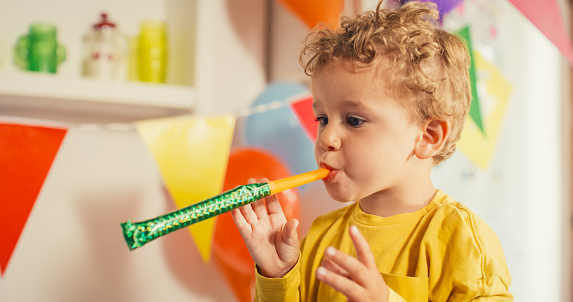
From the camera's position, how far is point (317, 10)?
1.22 meters

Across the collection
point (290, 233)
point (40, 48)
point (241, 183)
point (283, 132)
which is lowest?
point (290, 233)

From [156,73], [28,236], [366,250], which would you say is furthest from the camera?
[156,73]

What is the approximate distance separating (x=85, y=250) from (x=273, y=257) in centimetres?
74

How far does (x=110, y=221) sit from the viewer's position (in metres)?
1.36

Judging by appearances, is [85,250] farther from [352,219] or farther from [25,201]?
[352,219]

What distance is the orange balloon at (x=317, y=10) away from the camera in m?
1.18

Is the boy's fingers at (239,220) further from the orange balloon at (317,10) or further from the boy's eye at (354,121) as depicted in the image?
the orange balloon at (317,10)

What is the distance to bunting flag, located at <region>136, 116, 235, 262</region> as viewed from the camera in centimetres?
110

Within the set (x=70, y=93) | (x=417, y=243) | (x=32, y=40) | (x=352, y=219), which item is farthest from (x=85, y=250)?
(x=417, y=243)

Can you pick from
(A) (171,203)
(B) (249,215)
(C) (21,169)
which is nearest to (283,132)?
(A) (171,203)

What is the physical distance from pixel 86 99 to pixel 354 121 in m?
0.75

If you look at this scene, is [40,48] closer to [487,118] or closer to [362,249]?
[362,249]

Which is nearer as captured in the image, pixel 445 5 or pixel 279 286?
pixel 279 286

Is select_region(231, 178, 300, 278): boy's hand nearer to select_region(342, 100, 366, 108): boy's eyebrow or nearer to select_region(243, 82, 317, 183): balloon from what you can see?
select_region(342, 100, 366, 108): boy's eyebrow
